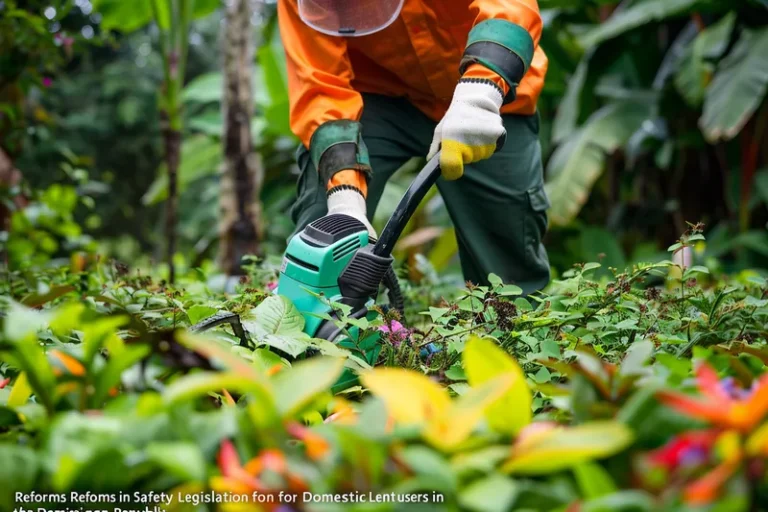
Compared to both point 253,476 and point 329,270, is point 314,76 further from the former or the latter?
point 253,476

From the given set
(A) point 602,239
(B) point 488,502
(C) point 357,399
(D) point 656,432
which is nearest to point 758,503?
(D) point 656,432

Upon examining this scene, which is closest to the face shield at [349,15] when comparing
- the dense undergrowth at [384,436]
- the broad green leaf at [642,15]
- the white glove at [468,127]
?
the white glove at [468,127]

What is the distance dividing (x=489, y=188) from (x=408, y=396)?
1822mm

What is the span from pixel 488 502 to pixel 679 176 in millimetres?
6024

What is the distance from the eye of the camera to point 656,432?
0.77 meters

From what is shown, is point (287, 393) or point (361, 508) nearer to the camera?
point (361, 508)

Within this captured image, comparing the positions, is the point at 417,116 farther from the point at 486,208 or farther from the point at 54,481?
the point at 54,481

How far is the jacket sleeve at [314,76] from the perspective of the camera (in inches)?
86.6

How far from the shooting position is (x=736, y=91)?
441 cm

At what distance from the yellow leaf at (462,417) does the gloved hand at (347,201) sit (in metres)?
1.28

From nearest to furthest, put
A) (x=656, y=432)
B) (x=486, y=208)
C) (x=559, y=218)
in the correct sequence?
(x=656, y=432) → (x=486, y=208) → (x=559, y=218)

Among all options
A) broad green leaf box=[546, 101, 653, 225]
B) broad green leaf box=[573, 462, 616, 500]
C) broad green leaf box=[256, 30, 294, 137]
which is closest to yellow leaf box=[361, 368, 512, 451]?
broad green leaf box=[573, 462, 616, 500]

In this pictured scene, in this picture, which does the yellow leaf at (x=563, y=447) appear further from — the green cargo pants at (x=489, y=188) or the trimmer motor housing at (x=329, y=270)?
the green cargo pants at (x=489, y=188)

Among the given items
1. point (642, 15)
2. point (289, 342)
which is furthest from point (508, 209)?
point (642, 15)
